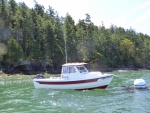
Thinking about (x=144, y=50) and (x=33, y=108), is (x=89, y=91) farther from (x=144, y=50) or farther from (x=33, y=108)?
(x=144, y=50)

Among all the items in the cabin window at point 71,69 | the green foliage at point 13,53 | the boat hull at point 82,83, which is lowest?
the boat hull at point 82,83

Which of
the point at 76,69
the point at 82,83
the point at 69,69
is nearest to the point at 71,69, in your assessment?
the point at 69,69

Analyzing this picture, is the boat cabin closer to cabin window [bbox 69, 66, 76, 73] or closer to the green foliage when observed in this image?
cabin window [bbox 69, 66, 76, 73]

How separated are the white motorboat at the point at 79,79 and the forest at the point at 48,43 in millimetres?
45944

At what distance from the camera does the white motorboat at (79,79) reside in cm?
3033

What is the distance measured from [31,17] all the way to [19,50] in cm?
2056

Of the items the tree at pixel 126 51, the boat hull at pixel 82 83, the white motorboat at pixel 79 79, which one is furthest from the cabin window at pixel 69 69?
the tree at pixel 126 51

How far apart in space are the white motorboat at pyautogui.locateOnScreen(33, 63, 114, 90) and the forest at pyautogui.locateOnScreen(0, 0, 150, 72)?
151ft

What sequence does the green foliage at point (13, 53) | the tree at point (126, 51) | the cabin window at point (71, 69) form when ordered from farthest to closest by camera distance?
1. the tree at point (126, 51)
2. the green foliage at point (13, 53)
3. the cabin window at point (71, 69)

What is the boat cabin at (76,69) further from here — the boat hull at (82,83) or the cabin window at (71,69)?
the boat hull at (82,83)

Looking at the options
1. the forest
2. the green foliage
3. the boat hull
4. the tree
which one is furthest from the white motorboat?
the tree

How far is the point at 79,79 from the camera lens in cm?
3070

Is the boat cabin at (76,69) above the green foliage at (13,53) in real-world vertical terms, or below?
below

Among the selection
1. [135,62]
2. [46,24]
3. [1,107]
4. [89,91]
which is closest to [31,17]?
[46,24]
